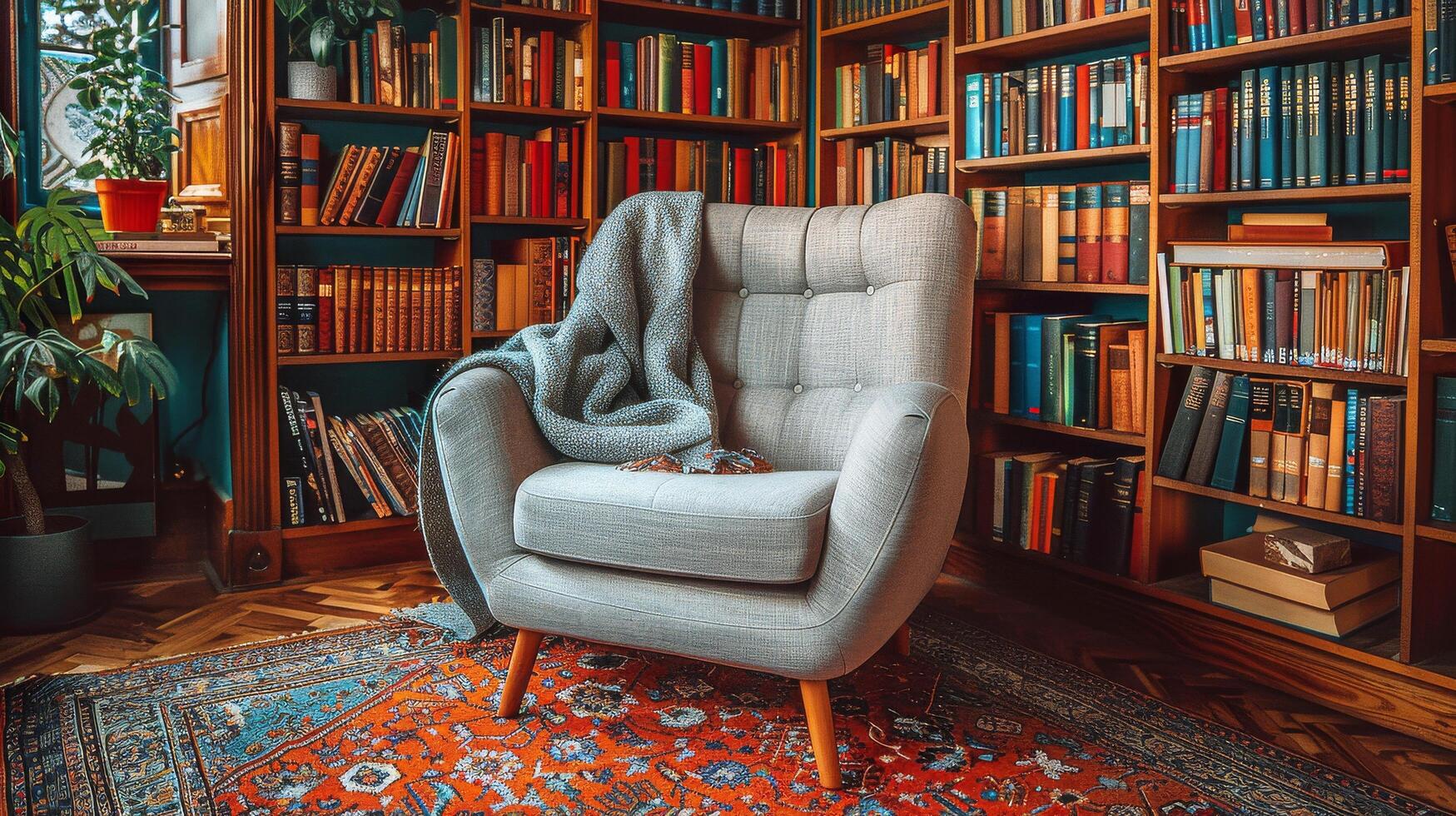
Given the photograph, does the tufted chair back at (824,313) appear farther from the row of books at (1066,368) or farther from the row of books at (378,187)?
the row of books at (378,187)

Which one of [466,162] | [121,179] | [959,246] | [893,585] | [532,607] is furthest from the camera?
[466,162]

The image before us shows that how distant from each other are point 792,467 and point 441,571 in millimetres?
746

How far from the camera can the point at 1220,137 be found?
2.37 m

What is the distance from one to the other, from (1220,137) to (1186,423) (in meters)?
0.60

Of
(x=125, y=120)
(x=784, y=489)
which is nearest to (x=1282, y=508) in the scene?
(x=784, y=489)

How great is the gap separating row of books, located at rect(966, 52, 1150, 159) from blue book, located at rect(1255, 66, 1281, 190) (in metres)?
0.28

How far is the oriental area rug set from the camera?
177cm

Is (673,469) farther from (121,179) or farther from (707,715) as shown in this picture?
(121,179)

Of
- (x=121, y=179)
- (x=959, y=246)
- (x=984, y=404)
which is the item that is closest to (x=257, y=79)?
(x=121, y=179)

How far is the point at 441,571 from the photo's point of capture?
2316mm

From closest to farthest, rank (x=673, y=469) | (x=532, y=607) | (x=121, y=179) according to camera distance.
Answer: (x=532, y=607)
(x=673, y=469)
(x=121, y=179)

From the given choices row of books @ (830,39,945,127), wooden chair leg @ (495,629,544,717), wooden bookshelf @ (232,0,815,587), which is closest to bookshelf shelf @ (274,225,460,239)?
wooden bookshelf @ (232,0,815,587)

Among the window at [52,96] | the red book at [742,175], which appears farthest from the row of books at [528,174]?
the window at [52,96]

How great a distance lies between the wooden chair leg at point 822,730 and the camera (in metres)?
1.81
